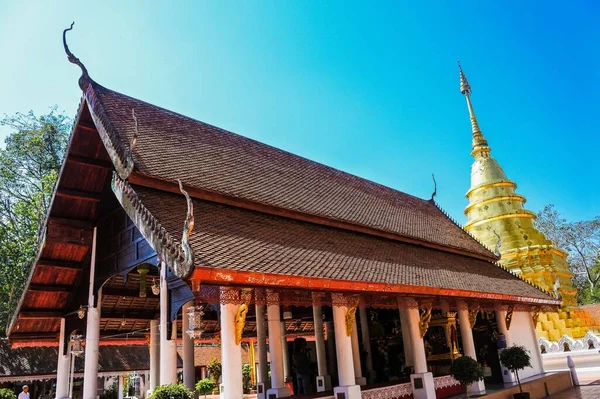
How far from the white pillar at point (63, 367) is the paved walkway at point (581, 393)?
10899 millimetres

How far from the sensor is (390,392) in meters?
8.47

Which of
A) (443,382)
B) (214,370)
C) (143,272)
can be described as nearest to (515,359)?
(443,382)

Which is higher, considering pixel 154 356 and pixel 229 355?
pixel 154 356

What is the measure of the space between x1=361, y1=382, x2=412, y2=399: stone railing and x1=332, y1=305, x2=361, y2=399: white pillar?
2.06 ft

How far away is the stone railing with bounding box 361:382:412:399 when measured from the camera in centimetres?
805

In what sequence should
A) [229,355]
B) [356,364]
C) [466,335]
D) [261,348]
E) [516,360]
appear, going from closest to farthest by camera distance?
[229,355]
[516,360]
[466,335]
[261,348]
[356,364]

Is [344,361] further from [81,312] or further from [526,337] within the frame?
[526,337]

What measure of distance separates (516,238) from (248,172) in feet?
54.4

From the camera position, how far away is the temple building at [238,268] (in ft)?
20.0

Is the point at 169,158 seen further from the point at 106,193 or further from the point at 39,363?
the point at 39,363

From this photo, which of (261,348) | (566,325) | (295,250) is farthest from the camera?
(566,325)

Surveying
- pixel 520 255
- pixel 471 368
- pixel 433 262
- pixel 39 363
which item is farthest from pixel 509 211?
pixel 39 363

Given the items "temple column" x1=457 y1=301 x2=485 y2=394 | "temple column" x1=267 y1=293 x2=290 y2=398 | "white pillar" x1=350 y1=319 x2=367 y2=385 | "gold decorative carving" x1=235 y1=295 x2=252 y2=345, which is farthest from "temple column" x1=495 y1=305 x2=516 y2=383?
"gold decorative carving" x1=235 y1=295 x2=252 y2=345

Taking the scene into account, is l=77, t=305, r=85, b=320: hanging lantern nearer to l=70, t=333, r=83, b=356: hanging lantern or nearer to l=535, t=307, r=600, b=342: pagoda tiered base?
l=70, t=333, r=83, b=356: hanging lantern
